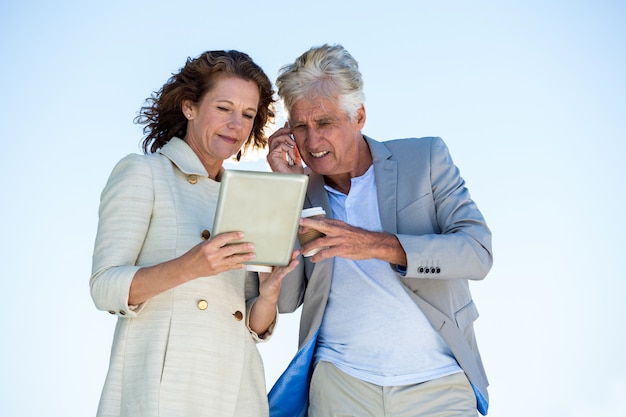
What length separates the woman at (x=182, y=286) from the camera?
324cm

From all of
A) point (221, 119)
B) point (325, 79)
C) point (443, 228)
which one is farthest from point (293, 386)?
point (325, 79)

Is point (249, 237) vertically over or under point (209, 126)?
under

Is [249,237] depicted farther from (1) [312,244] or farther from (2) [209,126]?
(2) [209,126]

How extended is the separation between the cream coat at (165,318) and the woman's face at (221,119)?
1.07 ft

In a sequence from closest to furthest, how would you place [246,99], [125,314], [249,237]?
A: [249,237] → [125,314] → [246,99]

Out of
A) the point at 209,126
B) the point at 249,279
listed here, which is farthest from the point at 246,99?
the point at 249,279

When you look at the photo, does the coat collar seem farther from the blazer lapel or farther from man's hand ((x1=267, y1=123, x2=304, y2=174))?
the blazer lapel

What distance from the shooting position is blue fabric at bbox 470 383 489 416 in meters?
3.75

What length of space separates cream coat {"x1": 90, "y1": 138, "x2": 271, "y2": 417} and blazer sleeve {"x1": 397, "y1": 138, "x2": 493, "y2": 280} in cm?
88

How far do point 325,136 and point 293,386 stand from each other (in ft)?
4.34

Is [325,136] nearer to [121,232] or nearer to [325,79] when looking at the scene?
[325,79]

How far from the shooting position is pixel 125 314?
3318 millimetres

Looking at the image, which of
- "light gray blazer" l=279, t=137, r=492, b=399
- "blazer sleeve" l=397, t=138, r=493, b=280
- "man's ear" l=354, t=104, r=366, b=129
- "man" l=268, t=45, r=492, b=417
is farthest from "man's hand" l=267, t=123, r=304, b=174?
"blazer sleeve" l=397, t=138, r=493, b=280

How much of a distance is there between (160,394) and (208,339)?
0.32 m
